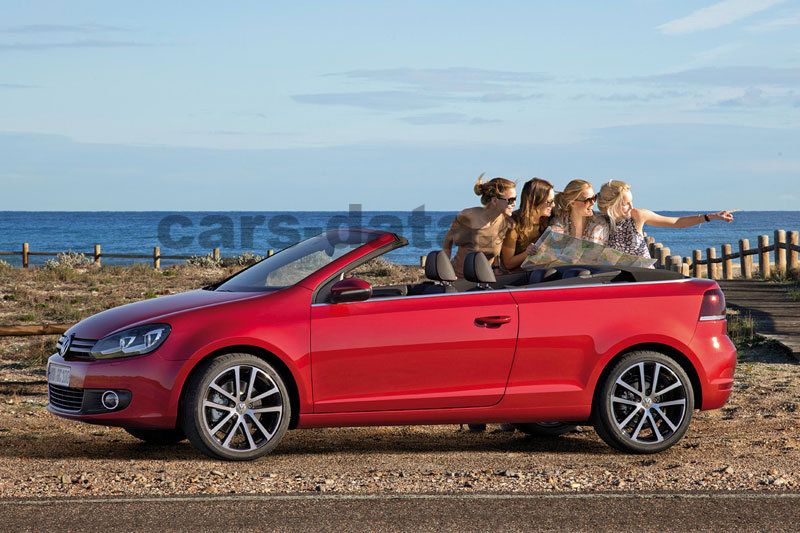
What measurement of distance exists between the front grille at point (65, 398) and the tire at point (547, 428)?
11.5 ft

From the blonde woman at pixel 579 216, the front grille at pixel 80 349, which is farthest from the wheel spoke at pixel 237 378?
the blonde woman at pixel 579 216

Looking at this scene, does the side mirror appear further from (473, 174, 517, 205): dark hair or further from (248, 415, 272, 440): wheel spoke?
(473, 174, 517, 205): dark hair

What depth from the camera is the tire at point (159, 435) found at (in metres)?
9.21

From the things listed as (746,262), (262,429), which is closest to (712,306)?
(262,429)

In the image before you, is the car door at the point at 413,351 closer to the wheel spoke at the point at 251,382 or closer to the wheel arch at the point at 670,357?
the wheel spoke at the point at 251,382

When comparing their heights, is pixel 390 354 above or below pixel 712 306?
below

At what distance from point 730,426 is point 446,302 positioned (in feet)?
10.0

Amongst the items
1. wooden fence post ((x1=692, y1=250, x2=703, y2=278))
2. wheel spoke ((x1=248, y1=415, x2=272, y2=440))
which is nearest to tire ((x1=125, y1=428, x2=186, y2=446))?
wheel spoke ((x1=248, y1=415, x2=272, y2=440))

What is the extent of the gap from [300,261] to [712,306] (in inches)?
116

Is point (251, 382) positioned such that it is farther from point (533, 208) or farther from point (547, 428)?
point (533, 208)

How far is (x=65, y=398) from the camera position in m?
8.48

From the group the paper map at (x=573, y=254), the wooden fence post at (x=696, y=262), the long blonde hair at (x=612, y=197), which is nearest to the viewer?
the paper map at (x=573, y=254)

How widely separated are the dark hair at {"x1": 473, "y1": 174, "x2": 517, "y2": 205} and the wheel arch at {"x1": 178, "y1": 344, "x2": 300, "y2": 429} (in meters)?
2.45

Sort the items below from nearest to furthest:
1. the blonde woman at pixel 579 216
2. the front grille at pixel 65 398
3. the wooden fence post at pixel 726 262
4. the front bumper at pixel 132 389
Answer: the front bumper at pixel 132 389, the front grille at pixel 65 398, the blonde woman at pixel 579 216, the wooden fence post at pixel 726 262
